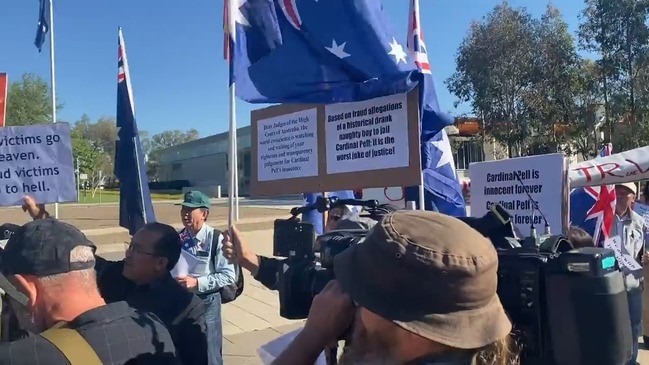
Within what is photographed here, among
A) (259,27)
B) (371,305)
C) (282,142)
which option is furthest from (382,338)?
(259,27)

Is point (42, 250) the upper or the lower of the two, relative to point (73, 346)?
upper

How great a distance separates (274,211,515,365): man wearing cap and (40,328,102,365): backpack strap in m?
0.85

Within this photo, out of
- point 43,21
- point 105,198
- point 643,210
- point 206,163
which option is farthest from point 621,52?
point 206,163

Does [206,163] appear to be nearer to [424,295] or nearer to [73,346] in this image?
[73,346]

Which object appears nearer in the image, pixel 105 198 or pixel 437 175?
pixel 437 175

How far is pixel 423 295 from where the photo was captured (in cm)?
115

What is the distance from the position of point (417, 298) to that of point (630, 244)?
4.25m

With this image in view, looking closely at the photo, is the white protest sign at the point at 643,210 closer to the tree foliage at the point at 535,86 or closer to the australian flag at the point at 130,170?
the australian flag at the point at 130,170

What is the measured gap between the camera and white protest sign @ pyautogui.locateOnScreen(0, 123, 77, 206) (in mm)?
4227

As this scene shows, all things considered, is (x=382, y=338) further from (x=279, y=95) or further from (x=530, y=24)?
(x=530, y=24)

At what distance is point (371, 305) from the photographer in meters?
1.18

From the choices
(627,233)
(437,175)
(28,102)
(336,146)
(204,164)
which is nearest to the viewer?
(336,146)

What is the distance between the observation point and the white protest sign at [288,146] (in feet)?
12.1

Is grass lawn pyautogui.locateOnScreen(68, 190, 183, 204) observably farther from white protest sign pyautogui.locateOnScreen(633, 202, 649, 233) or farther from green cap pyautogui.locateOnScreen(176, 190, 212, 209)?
white protest sign pyautogui.locateOnScreen(633, 202, 649, 233)
